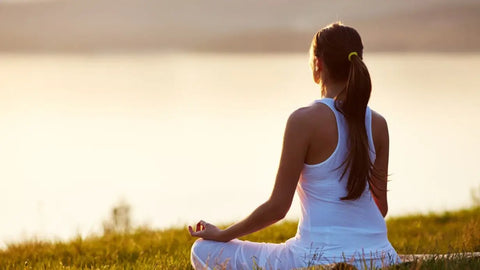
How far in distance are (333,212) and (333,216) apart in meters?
0.02

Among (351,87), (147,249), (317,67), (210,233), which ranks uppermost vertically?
(317,67)

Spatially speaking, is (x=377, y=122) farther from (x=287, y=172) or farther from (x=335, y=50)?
(x=287, y=172)

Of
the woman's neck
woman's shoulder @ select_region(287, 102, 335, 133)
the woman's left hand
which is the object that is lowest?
the woman's left hand

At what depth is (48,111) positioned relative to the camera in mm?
38062

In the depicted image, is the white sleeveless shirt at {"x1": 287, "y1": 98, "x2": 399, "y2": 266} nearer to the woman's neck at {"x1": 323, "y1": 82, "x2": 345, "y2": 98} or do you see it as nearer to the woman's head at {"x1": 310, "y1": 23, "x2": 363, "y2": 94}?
the woman's neck at {"x1": 323, "y1": 82, "x2": 345, "y2": 98}

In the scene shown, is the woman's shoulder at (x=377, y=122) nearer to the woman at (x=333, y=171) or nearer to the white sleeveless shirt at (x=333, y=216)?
the woman at (x=333, y=171)

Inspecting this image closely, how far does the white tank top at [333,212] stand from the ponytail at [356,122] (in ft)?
0.14

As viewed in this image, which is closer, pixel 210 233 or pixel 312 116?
pixel 312 116

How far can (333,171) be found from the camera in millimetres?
4754

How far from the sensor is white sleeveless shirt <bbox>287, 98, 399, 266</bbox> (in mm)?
4758

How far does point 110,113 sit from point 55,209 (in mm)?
21162

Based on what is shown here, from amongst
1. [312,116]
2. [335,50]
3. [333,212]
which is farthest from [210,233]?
[335,50]

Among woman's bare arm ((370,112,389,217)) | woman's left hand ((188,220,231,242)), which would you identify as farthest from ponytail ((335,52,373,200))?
woman's left hand ((188,220,231,242))

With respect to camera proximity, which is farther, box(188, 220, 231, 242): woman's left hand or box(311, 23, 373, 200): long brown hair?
box(188, 220, 231, 242): woman's left hand
